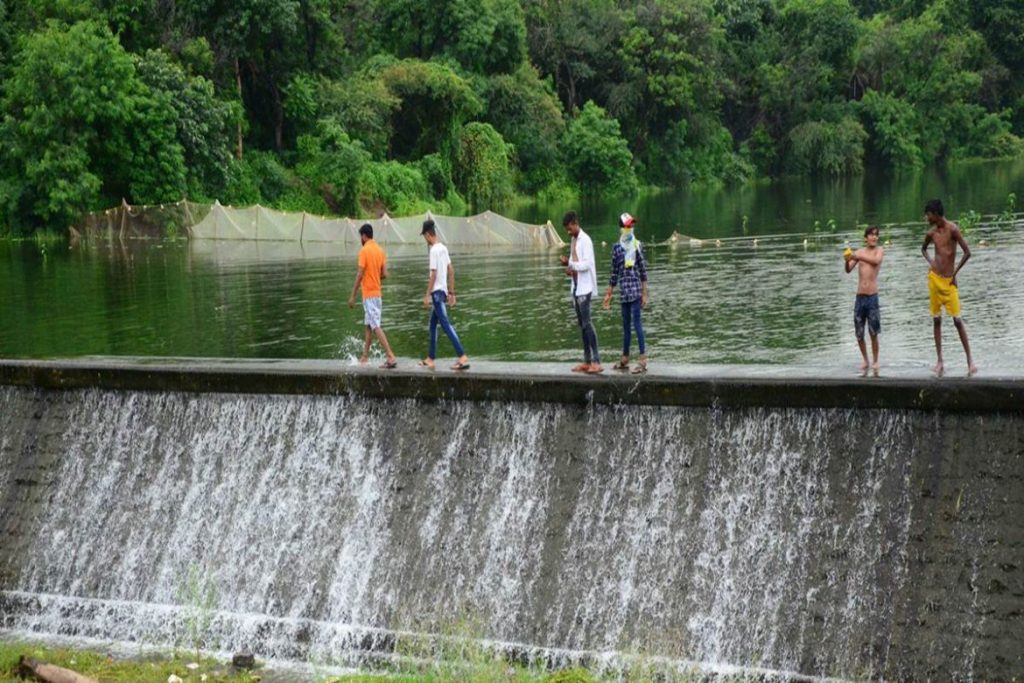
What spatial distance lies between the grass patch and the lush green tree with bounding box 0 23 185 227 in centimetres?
3272

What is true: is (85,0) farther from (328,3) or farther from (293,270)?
(293,270)

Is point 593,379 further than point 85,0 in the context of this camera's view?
No

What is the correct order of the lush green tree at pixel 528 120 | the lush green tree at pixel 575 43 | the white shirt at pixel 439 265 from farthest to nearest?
the lush green tree at pixel 575 43, the lush green tree at pixel 528 120, the white shirt at pixel 439 265

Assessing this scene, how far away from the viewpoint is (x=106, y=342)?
71.9ft

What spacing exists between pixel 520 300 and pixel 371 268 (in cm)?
1005

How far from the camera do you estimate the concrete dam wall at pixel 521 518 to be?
471 inches

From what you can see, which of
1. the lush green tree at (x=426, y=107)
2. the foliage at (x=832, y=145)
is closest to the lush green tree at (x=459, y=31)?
the lush green tree at (x=426, y=107)

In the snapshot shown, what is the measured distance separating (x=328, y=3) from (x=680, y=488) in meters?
44.5

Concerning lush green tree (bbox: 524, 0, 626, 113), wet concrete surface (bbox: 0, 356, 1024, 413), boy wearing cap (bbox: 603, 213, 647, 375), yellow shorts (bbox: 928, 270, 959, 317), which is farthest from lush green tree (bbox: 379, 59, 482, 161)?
yellow shorts (bbox: 928, 270, 959, 317)

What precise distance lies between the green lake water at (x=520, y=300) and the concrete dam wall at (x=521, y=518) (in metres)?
1.79

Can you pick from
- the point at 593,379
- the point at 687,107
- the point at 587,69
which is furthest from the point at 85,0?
the point at 593,379

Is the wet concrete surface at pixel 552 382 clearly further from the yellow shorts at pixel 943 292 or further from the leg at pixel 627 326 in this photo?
the yellow shorts at pixel 943 292

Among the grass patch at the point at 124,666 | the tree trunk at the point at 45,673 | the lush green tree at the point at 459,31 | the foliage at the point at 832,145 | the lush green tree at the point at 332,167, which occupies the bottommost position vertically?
the grass patch at the point at 124,666

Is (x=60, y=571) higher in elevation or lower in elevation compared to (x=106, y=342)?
lower
